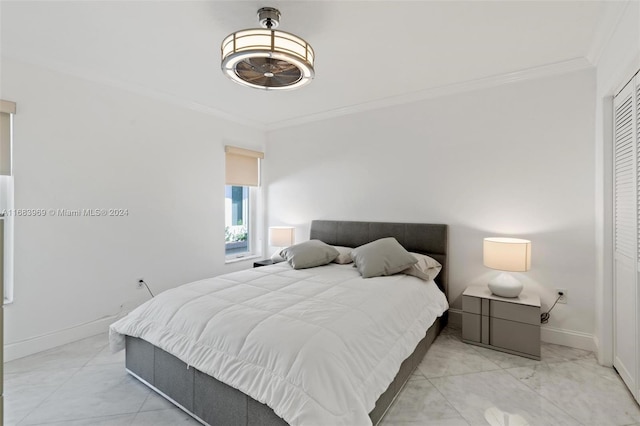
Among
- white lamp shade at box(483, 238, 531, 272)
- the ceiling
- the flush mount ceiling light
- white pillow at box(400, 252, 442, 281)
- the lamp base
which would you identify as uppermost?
the ceiling

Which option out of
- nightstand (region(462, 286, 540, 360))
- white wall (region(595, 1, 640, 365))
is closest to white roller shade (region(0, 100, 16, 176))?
nightstand (region(462, 286, 540, 360))

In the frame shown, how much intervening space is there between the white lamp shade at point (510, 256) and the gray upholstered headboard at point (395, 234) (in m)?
0.58

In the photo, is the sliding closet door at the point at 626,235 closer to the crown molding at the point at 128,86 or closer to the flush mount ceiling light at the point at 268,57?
the flush mount ceiling light at the point at 268,57

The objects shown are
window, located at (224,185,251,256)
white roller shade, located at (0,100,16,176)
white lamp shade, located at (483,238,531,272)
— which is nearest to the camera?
white roller shade, located at (0,100,16,176)

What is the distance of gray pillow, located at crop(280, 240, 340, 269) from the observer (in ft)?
10.4

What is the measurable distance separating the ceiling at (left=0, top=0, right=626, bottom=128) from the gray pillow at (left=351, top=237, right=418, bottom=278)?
1711 mm

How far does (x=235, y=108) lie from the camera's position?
13.1 ft

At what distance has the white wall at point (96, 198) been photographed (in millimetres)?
2623

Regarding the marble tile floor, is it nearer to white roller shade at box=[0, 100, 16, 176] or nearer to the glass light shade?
white roller shade at box=[0, 100, 16, 176]

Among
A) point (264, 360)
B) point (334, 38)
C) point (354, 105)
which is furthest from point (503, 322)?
point (354, 105)

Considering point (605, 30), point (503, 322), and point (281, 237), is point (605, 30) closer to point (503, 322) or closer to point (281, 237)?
point (503, 322)

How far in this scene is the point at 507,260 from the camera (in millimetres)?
2635

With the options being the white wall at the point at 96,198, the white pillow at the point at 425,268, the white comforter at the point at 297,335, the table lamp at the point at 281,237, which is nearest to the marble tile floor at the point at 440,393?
the white comforter at the point at 297,335

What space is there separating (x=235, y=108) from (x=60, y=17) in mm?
2019
